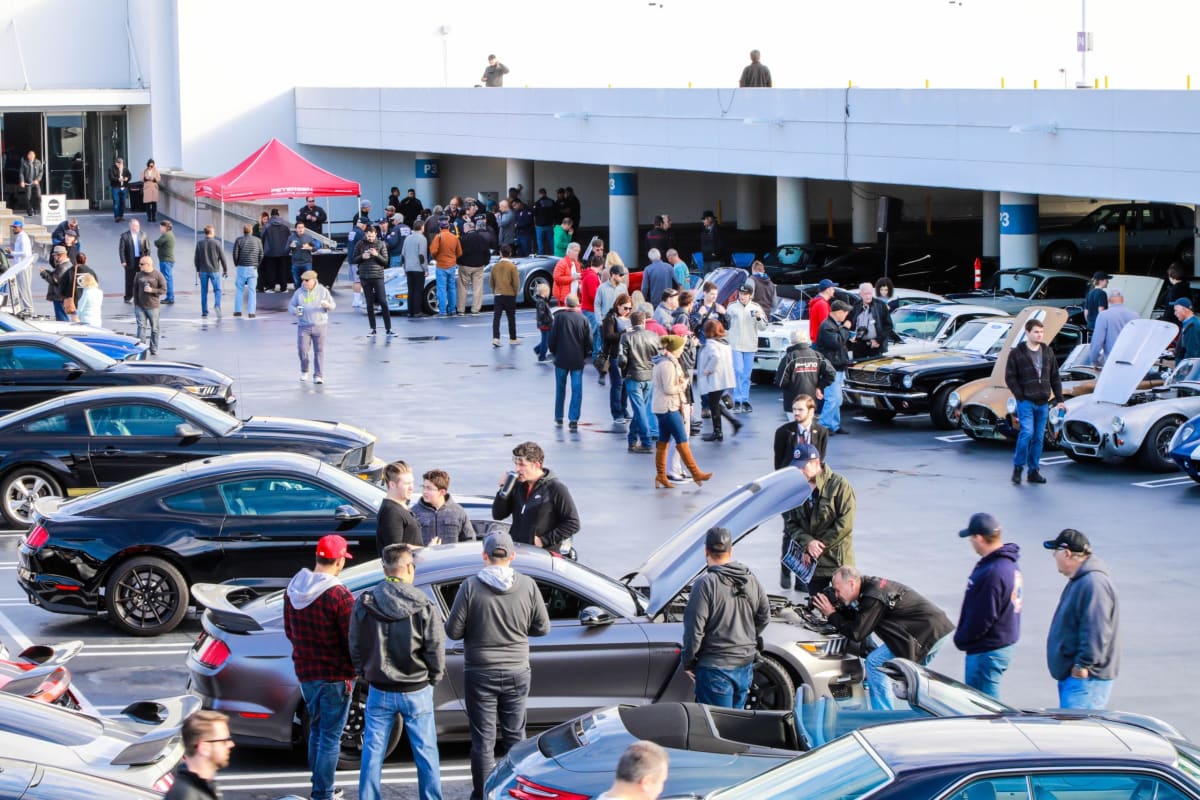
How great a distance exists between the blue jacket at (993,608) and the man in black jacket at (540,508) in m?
3.08

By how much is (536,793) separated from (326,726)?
171 centimetres

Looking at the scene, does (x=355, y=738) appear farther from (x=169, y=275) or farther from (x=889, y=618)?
(x=169, y=275)

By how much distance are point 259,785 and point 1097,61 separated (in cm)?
5085

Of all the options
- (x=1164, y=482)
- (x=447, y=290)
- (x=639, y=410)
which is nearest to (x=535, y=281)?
(x=447, y=290)

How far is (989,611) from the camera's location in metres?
9.08

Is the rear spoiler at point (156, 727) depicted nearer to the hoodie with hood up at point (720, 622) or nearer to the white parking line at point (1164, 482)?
the hoodie with hood up at point (720, 622)

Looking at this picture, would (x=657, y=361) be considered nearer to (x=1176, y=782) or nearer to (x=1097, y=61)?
(x=1176, y=782)

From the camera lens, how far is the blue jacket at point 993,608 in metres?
9.09

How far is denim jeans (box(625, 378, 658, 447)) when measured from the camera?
1866cm

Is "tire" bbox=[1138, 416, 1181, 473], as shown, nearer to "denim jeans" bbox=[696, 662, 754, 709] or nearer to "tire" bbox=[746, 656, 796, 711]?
"tire" bbox=[746, 656, 796, 711]

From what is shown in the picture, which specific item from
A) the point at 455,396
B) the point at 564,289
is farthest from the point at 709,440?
the point at 564,289

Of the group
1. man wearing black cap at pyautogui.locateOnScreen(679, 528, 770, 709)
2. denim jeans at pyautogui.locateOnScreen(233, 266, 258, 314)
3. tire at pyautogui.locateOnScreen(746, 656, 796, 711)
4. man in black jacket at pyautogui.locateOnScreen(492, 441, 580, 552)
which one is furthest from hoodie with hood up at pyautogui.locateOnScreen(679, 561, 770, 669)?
denim jeans at pyautogui.locateOnScreen(233, 266, 258, 314)

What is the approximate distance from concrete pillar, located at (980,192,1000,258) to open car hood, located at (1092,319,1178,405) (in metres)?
17.3

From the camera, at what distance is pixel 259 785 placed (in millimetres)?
9219
